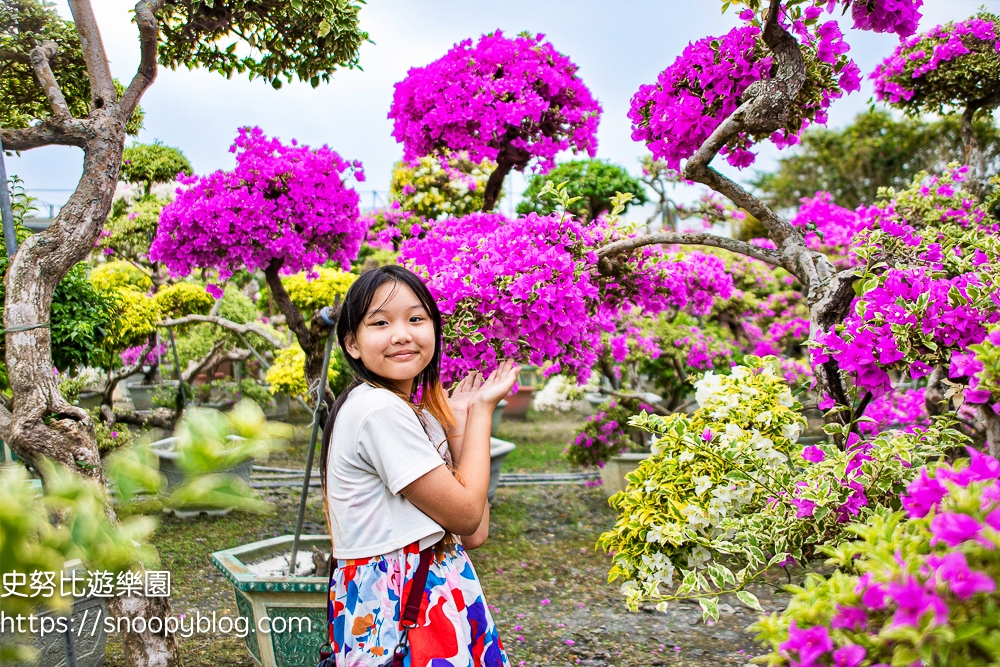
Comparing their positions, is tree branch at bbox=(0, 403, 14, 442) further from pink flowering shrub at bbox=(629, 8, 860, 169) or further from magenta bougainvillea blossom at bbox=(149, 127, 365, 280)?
pink flowering shrub at bbox=(629, 8, 860, 169)

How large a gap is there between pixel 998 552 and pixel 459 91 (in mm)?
2632

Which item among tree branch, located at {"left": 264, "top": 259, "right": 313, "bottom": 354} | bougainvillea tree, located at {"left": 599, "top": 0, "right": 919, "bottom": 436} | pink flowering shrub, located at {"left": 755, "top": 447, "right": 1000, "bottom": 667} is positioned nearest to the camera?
pink flowering shrub, located at {"left": 755, "top": 447, "right": 1000, "bottom": 667}

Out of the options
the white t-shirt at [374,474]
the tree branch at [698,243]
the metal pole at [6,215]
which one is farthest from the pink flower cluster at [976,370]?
the metal pole at [6,215]

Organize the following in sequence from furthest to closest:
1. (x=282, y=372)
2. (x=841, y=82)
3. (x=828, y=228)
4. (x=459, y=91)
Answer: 1. (x=828, y=228)
2. (x=282, y=372)
3. (x=459, y=91)
4. (x=841, y=82)

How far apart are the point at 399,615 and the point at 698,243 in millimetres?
1452

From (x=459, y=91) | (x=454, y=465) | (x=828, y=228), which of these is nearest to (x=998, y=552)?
(x=454, y=465)

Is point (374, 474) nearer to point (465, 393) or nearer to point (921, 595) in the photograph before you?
point (465, 393)

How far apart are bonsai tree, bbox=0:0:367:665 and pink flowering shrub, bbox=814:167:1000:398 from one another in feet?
6.34

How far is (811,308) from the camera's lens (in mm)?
1881

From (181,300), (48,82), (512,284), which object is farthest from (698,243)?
(181,300)

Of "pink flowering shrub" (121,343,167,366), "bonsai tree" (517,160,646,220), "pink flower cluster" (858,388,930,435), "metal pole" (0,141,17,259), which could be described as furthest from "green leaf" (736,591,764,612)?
"pink flowering shrub" (121,343,167,366)

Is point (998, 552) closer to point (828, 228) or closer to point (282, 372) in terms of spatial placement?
point (282, 372)

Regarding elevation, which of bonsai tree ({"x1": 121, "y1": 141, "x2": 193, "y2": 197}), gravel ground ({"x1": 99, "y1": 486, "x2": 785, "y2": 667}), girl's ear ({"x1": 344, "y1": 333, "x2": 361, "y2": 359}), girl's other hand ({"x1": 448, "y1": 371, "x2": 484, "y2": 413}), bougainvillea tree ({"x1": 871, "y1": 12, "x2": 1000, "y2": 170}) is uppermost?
bougainvillea tree ({"x1": 871, "y1": 12, "x2": 1000, "y2": 170})

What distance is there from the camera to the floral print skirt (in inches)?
48.8
